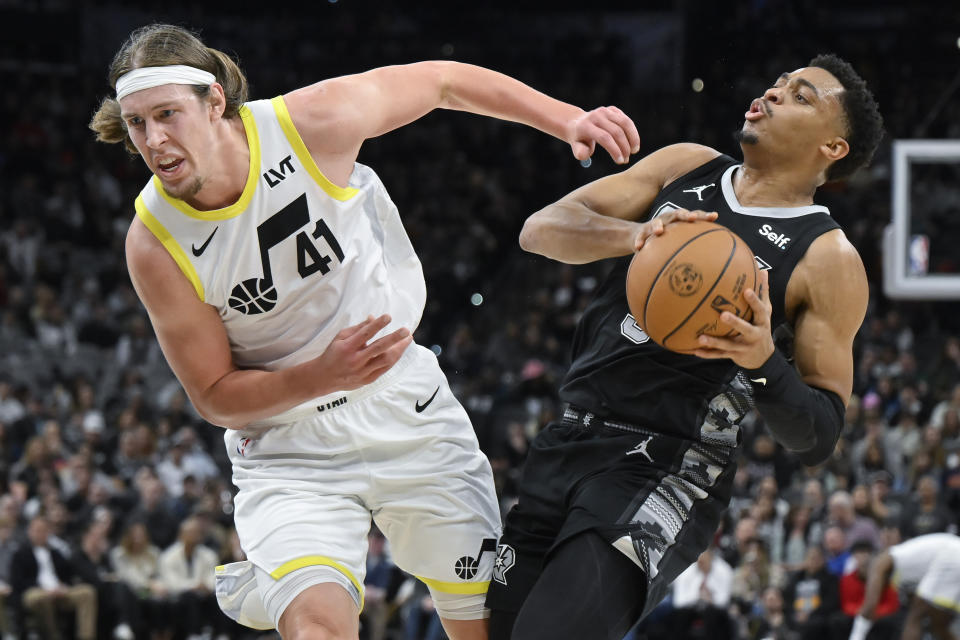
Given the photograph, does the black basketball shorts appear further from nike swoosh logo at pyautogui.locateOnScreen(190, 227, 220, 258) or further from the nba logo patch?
nike swoosh logo at pyautogui.locateOnScreen(190, 227, 220, 258)

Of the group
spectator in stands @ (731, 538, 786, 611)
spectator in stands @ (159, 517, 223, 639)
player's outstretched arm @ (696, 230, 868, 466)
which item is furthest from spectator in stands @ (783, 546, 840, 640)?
player's outstretched arm @ (696, 230, 868, 466)

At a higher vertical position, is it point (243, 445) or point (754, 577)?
point (243, 445)

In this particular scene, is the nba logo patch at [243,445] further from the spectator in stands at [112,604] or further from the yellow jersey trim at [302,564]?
the spectator in stands at [112,604]

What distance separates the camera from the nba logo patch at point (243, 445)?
3479 millimetres

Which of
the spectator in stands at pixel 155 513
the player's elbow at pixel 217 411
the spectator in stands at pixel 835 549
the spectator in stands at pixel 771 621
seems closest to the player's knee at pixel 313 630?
the player's elbow at pixel 217 411

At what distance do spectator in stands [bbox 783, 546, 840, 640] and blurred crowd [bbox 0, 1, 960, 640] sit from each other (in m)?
0.02

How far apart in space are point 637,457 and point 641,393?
181mm

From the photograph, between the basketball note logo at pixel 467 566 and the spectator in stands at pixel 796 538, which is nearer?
the basketball note logo at pixel 467 566

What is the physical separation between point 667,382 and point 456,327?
1046cm

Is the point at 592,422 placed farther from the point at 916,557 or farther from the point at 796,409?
the point at 916,557

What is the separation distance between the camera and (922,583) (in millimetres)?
7555

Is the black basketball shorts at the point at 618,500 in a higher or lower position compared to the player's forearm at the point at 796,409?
A: lower

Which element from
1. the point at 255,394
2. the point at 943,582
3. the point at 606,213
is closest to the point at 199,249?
the point at 255,394

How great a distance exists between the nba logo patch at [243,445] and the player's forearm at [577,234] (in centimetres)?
101
